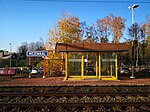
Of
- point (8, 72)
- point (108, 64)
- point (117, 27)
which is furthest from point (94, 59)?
point (117, 27)

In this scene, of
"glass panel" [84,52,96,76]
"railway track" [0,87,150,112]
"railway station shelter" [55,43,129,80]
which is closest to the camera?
"railway track" [0,87,150,112]

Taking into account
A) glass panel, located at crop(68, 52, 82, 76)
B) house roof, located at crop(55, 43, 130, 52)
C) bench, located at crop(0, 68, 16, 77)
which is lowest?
bench, located at crop(0, 68, 16, 77)

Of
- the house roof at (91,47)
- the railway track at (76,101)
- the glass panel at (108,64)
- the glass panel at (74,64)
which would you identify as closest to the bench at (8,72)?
the house roof at (91,47)

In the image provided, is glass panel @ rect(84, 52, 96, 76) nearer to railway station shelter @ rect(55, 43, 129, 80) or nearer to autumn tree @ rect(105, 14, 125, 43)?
railway station shelter @ rect(55, 43, 129, 80)

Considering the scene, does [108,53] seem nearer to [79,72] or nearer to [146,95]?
[79,72]

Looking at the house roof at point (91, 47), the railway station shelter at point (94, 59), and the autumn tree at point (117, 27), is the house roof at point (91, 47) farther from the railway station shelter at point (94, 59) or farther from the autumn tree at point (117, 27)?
the autumn tree at point (117, 27)

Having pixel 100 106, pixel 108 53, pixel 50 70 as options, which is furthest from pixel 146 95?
pixel 50 70

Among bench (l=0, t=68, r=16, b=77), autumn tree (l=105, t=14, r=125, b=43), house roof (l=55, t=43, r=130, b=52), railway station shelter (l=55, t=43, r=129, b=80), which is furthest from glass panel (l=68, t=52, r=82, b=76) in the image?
autumn tree (l=105, t=14, r=125, b=43)

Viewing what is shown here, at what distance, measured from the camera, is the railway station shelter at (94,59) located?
24312mm

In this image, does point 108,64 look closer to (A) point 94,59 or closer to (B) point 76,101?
(A) point 94,59

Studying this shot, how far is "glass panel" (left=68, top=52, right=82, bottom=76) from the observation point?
24812mm

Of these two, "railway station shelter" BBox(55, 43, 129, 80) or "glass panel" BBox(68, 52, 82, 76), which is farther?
"glass panel" BBox(68, 52, 82, 76)

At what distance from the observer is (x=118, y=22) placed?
175 feet

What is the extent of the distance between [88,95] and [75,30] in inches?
1008
